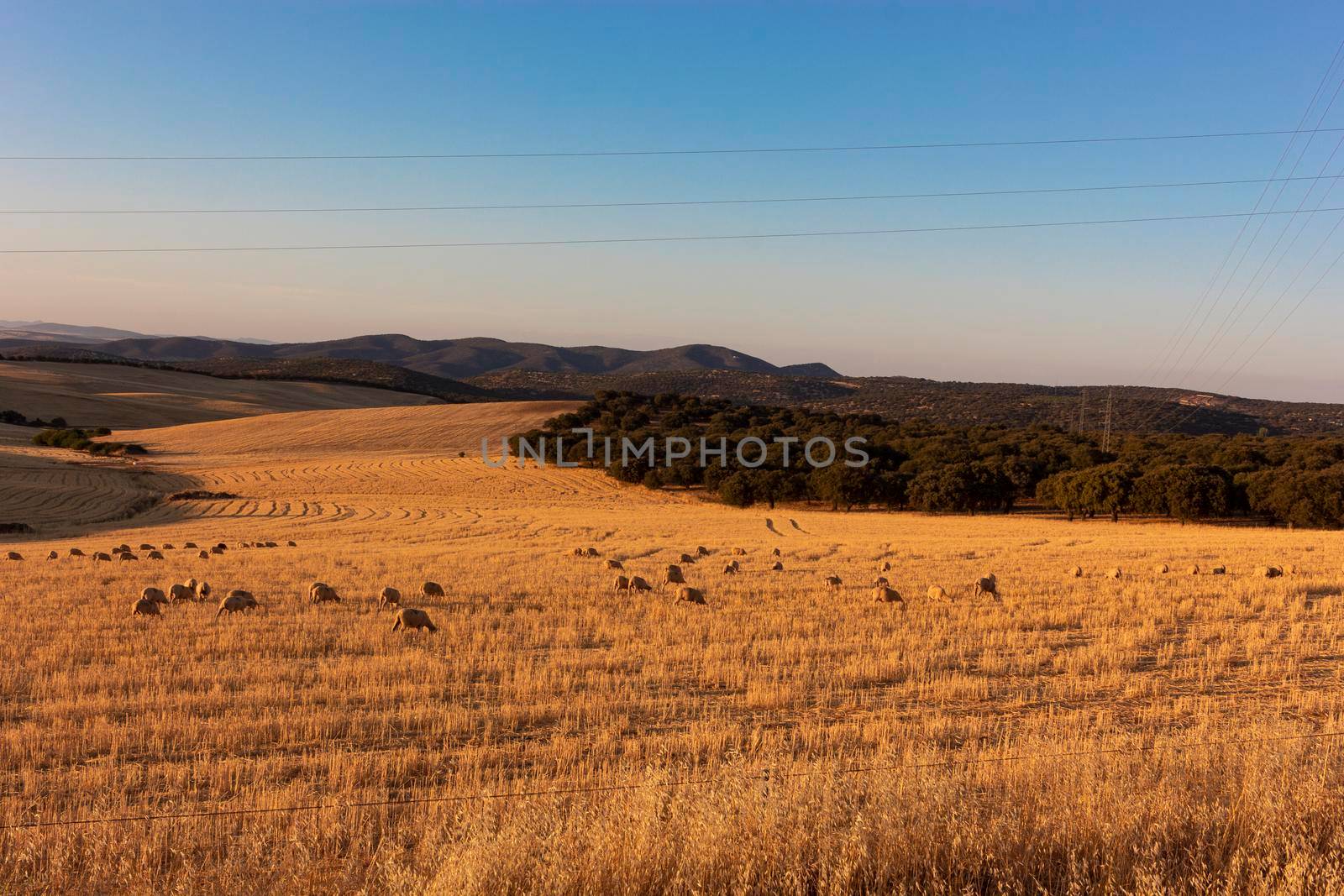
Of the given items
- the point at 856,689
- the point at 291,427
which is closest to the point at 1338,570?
the point at 856,689

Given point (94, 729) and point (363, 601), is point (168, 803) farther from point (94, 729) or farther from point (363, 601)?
point (363, 601)

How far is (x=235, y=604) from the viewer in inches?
583

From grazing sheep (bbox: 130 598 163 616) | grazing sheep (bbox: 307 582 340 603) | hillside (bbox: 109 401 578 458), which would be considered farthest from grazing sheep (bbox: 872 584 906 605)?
hillside (bbox: 109 401 578 458)

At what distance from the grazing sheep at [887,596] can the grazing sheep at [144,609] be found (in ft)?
39.2

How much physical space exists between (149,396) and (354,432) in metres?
43.1

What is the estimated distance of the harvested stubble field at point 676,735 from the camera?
5.34 m

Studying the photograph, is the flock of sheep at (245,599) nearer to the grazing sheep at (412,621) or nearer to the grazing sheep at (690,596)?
the grazing sheep at (412,621)

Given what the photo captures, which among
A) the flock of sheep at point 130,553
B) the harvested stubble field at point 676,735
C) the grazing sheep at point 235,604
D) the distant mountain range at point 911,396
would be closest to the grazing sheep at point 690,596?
the harvested stubble field at point 676,735

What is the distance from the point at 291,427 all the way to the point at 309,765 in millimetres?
90059

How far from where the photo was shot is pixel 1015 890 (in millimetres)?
5184

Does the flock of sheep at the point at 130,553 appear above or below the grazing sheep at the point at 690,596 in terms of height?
below

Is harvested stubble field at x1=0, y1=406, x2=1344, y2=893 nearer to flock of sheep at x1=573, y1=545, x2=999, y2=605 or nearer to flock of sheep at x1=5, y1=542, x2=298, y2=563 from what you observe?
flock of sheep at x1=573, y1=545, x2=999, y2=605

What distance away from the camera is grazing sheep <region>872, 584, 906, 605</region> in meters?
16.6

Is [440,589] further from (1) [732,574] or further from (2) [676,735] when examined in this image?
(2) [676,735]
